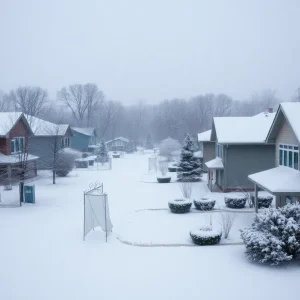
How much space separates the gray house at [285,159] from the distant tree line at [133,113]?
58096 mm

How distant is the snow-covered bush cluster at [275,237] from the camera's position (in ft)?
36.4

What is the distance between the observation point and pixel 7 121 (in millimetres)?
30844

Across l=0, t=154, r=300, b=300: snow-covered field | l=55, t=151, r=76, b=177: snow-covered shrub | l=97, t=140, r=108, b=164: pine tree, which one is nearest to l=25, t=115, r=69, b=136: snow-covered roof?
l=55, t=151, r=76, b=177: snow-covered shrub

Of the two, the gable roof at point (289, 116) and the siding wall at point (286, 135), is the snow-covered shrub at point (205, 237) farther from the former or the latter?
the siding wall at point (286, 135)

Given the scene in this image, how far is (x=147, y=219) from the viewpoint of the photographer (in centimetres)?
1792

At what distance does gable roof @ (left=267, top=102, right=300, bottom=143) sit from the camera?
15.3 m

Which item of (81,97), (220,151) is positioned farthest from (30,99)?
(220,151)

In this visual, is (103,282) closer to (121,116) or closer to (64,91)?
(64,91)

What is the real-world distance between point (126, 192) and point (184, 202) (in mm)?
8359

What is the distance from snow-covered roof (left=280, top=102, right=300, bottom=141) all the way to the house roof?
71.9ft

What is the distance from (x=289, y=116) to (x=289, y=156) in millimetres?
2348

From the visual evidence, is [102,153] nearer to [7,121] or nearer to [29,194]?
[7,121]

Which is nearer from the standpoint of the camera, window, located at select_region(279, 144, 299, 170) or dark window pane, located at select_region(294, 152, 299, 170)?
dark window pane, located at select_region(294, 152, 299, 170)

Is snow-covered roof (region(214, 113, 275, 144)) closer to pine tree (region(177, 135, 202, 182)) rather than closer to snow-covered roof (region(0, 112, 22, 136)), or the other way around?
pine tree (region(177, 135, 202, 182))
